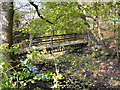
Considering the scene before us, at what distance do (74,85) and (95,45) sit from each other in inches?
158

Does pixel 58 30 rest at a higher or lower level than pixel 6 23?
lower

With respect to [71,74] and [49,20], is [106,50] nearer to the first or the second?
[71,74]

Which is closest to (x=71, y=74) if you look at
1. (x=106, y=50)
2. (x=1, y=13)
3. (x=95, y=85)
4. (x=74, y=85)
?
(x=74, y=85)

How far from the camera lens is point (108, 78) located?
4.34m

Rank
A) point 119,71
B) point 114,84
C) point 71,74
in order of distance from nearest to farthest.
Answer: point 114,84 → point 119,71 → point 71,74

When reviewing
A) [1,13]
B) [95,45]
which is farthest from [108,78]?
[1,13]

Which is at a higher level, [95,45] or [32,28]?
[32,28]

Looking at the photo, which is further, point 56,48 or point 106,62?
point 56,48

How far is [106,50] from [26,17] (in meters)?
4.67

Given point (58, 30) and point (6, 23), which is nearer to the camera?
point (6, 23)

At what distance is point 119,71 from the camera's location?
4.58 meters

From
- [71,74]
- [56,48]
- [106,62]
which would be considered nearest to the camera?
[71,74]

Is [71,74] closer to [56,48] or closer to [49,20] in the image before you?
[49,20]

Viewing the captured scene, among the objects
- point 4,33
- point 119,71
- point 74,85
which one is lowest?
point 74,85
